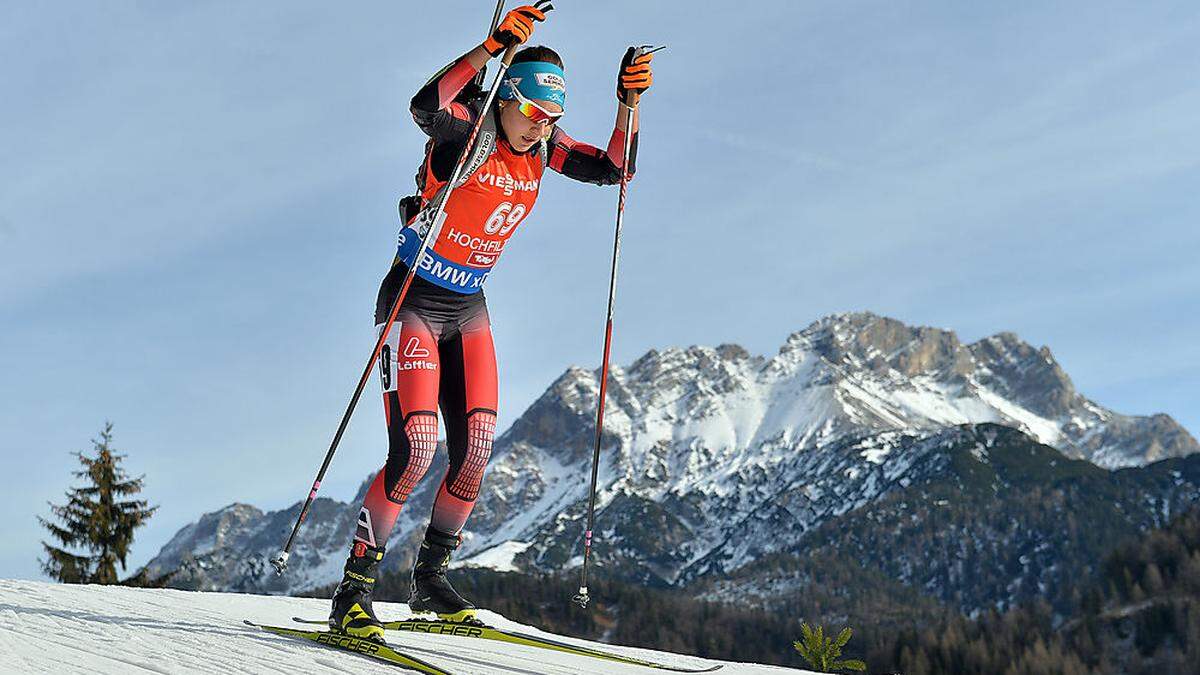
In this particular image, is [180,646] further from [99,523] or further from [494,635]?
[99,523]

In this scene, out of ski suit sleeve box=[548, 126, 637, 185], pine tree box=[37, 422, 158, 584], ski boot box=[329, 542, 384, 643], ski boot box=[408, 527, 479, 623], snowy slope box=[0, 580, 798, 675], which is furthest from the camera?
pine tree box=[37, 422, 158, 584]

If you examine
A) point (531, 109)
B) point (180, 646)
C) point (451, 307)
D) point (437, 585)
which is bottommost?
point (180, 646)

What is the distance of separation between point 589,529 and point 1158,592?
166 metres

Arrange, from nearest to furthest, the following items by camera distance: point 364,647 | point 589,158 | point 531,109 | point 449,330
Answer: point 364,647 < point 531,109 < point 449,330 < point 589,158

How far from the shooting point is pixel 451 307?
311 inches

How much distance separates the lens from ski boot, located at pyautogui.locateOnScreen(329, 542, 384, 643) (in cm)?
732

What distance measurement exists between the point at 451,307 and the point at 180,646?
8.87 feet

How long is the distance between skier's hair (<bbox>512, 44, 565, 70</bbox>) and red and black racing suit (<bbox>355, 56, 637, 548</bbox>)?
17.0 inches

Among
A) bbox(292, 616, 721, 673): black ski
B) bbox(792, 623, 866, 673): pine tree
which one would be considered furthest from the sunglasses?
bbox(792, 623, 866, 673): pine tree

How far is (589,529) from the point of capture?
8.52 meters

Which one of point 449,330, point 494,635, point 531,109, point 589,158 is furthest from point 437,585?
point 531,109

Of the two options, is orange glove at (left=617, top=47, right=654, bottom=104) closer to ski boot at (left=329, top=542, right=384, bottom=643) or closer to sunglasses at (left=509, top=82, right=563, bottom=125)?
sunglasses at (left=509, top=82, right=563, bottom=125)

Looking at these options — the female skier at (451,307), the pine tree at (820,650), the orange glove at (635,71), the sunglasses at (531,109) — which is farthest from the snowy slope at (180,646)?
the orange glove at (635,71)

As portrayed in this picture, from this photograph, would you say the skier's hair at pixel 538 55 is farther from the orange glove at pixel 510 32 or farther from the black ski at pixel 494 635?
the black ski at pixel 494 635
